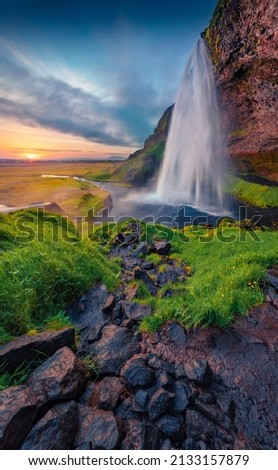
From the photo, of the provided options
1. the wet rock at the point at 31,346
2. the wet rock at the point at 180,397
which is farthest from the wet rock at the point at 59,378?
the wet rock at the point at 180,397

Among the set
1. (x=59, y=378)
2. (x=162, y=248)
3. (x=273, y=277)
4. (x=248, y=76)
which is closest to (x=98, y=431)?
(x=59, y=378)

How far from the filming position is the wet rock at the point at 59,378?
8.99 feet

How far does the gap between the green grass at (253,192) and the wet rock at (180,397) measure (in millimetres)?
29346

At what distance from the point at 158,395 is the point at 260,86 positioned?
25.1 metres

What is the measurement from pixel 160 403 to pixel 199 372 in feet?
2.55

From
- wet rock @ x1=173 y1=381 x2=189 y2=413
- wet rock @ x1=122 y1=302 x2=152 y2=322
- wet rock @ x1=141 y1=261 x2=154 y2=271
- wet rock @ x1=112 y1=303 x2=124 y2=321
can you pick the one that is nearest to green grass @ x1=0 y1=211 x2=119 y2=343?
wet rock @ x1=112 y1=303 x2=124 y2=321

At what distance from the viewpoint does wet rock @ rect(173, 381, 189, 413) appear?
2882 millimetres

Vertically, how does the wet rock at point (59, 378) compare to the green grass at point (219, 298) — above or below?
above

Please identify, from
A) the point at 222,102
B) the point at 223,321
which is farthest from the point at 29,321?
the point at 222,102

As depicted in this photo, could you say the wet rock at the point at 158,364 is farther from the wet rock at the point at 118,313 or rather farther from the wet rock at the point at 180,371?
the wet rock at the point at 118,313

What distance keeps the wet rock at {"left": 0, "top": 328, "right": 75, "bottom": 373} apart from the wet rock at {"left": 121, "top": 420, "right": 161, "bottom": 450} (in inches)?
57.7

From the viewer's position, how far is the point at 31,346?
10.9 feet
